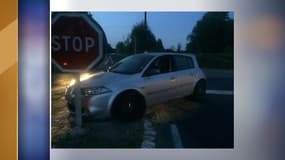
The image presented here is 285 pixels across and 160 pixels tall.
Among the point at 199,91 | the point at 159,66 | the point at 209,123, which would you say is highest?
the point at 159,66

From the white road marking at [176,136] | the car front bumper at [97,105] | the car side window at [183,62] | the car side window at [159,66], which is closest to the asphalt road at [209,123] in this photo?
the white road marking at [176,136]

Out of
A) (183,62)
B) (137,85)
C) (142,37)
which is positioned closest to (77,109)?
(137,85)

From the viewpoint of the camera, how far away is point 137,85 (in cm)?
365

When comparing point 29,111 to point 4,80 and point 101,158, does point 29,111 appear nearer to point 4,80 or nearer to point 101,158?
point 4,80

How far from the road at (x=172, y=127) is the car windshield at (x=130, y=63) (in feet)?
1.20

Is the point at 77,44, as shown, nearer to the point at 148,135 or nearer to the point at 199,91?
the point at 148,135

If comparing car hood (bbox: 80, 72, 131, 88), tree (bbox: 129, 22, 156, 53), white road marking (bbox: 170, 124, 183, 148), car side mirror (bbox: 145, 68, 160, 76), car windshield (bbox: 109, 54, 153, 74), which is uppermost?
tree (bbox: 129, 22, 156, 53)

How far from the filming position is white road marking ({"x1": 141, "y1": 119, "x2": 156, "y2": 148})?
365 centimetres

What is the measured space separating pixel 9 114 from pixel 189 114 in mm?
1436

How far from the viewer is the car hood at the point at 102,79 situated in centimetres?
364

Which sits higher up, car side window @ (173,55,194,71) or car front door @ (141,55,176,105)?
car side window @ (173,55,194,71)

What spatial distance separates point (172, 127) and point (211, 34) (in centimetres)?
81

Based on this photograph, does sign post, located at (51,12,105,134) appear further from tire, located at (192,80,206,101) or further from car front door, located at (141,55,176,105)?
tire, located at (192,80,206,101)

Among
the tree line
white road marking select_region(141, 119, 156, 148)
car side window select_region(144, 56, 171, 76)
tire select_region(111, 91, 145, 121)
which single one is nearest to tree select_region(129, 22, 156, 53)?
the tree line
